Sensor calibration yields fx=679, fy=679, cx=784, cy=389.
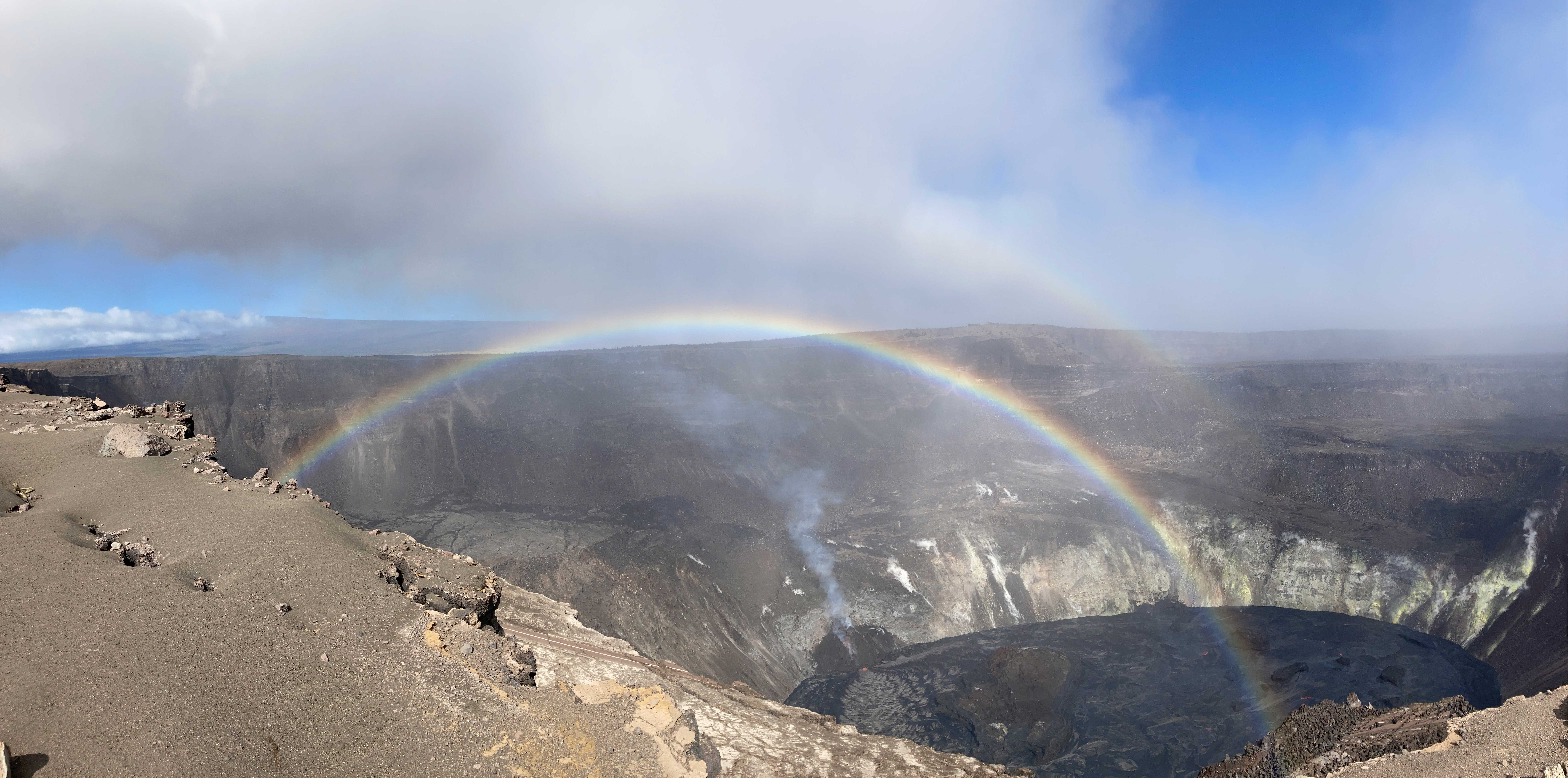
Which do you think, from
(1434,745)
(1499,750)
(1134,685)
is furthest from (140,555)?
(1134,685)

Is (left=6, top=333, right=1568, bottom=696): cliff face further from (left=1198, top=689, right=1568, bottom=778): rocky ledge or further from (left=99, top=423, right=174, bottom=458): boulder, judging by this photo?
(left=99, top=423, right=174, bottom=458): boulder

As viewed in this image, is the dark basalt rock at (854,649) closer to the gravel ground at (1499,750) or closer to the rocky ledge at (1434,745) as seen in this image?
the rocky ledge at (1434,745)

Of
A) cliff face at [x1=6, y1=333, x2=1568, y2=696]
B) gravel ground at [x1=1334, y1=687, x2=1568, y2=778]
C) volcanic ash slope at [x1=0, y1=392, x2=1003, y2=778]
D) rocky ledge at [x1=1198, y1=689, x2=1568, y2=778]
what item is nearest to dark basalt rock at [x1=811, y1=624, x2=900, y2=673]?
cliff face at [x1=6, y1=333, x2=1568, y2=696]

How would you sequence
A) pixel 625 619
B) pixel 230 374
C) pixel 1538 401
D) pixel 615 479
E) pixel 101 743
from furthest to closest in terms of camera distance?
pixel 1538 401, pixel 230 374, pixel 615 479, pixel 625 619, pixel 101 743

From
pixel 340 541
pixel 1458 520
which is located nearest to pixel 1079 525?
pixel 1458 520

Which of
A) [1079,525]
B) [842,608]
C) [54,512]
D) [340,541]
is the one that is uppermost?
[54,512]

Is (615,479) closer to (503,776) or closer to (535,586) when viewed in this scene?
(535,586)

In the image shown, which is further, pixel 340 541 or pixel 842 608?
pixel 842 608
